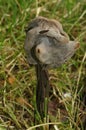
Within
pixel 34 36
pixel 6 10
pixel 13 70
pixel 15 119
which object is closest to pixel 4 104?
pixel 15 119

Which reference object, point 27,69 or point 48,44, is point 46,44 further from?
point 27,69

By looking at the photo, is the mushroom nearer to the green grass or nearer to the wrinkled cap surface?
the wrinkled cap surface

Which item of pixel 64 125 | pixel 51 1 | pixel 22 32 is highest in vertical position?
pixel 51 1

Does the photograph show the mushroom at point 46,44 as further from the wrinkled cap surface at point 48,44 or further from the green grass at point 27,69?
the green grass at point 27,69

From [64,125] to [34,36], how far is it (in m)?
0.46

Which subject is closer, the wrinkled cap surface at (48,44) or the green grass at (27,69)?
the wrinkled cap surface at (48,44)

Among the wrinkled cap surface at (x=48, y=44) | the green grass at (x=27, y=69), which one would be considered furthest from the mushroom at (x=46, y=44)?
the green grass at (x=27, y=69)

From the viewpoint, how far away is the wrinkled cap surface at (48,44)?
1356mm

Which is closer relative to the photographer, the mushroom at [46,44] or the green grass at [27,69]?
the mushroom at [46,44]

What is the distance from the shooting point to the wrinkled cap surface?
136 centimetres

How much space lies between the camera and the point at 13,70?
1.94 m

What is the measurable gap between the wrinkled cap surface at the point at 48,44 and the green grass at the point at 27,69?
1.10ft

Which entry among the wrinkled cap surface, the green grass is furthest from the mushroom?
the green grass

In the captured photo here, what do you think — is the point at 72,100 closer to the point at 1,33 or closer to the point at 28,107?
the point at 28,107
